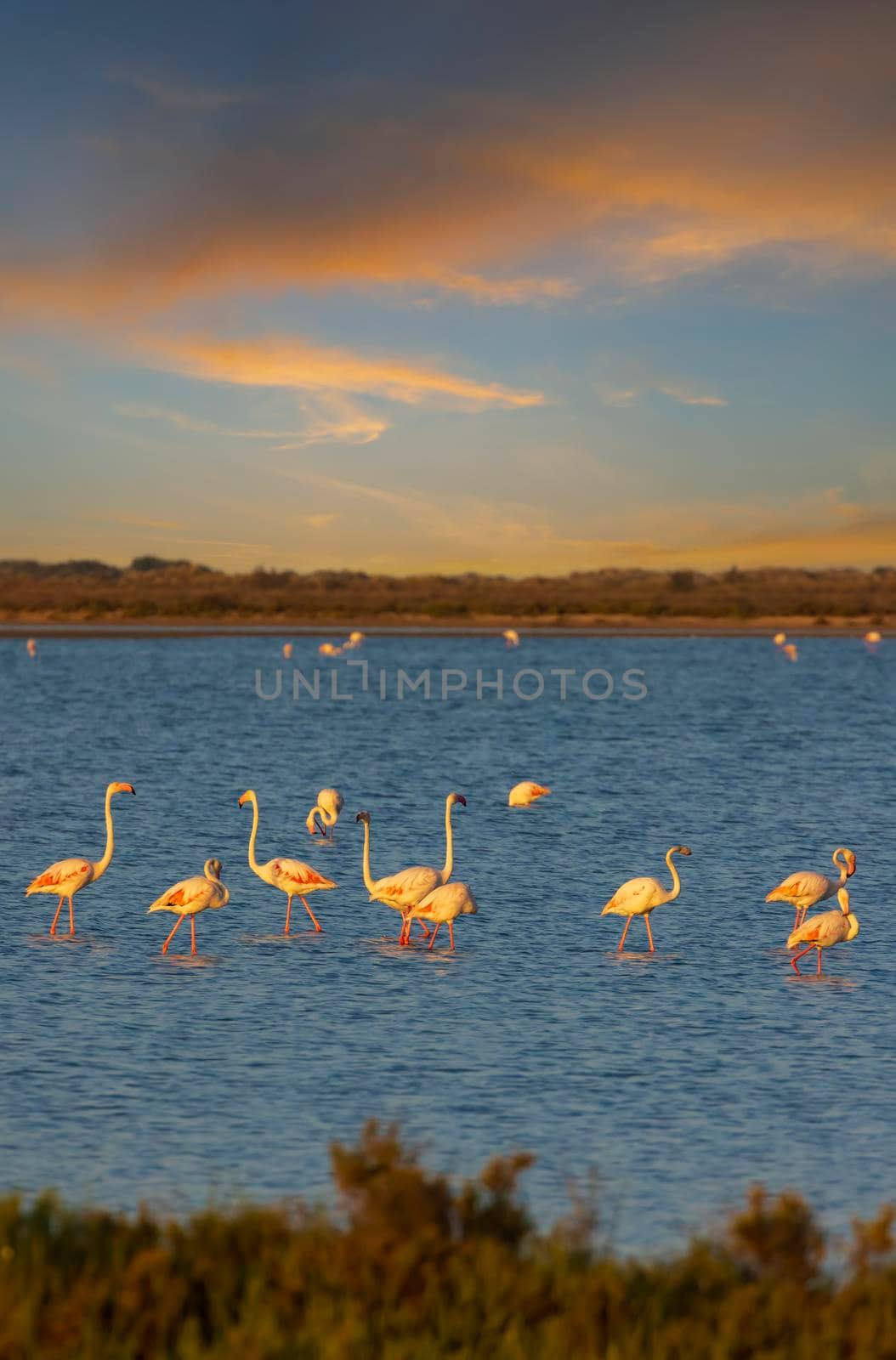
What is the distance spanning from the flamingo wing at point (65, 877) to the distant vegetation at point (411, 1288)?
1146 centimetres

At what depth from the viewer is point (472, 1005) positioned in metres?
15.3

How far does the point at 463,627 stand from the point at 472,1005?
118 meters

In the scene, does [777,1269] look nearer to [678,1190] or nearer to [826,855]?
[678,1190]

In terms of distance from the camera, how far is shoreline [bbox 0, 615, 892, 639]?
381 feet

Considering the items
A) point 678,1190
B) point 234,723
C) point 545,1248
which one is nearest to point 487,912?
point 678,1190

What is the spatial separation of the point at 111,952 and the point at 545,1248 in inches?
426

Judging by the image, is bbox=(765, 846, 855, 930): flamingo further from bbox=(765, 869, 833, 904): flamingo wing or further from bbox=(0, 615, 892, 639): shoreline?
bbox=(0, 615, 892, 639): shoreline

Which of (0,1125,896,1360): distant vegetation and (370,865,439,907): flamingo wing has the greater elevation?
(0,1125,896,1360): distant vegetation

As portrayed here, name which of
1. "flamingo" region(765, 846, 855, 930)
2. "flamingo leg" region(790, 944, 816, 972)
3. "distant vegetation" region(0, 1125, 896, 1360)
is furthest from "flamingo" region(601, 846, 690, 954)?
"distant vegetation" region(0, 1125, 896, 1360)

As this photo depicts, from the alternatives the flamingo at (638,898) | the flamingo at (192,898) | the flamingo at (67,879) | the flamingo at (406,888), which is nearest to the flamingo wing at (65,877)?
the flamingo at (67,879)

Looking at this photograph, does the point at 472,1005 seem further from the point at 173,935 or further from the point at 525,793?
the point at 525,793

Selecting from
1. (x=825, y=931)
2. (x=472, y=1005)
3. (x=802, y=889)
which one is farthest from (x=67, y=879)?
(x=825, y=931)

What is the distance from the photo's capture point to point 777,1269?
23.5 ft

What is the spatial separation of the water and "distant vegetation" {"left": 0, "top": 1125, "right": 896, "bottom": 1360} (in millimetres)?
2237
